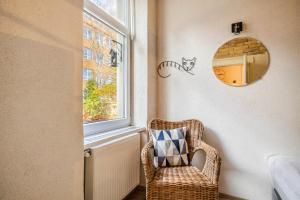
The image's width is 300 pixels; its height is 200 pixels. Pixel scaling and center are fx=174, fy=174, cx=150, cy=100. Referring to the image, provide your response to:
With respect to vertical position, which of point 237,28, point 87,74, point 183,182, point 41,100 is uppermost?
point 237,28

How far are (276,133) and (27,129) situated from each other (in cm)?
211

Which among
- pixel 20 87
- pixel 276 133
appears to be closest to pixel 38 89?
pixel 20 87

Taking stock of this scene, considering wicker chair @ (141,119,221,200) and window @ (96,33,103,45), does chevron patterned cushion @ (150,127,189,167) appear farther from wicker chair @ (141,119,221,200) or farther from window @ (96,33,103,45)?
window @ (96,33,103,45)

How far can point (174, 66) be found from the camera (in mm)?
2246

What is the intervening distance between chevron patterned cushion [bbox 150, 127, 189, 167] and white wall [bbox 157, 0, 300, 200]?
1.30ft

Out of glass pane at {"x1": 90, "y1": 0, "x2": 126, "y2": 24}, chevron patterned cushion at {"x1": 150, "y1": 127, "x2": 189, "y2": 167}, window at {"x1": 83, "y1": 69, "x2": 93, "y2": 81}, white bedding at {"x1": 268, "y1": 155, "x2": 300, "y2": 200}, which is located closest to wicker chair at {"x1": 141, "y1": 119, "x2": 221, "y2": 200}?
chevron patterned cushion at {"x1": 150, "y1": 127, "x2": 189, "y2": 167}

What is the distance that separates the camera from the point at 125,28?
6.95 feet

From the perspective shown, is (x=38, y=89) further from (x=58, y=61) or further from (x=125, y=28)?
(x=125, y=28)

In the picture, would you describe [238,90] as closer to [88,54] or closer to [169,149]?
[169,149]

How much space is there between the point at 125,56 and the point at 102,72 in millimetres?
499

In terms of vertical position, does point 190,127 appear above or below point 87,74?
below

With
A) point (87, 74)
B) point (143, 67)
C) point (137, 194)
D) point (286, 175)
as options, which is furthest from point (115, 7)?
point (286, 175)

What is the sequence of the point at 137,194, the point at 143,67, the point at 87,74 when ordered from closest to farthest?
the point at 87,74, the point at 137,194, the point at 143,67

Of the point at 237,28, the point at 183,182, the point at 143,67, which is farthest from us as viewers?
the point at 143,67
